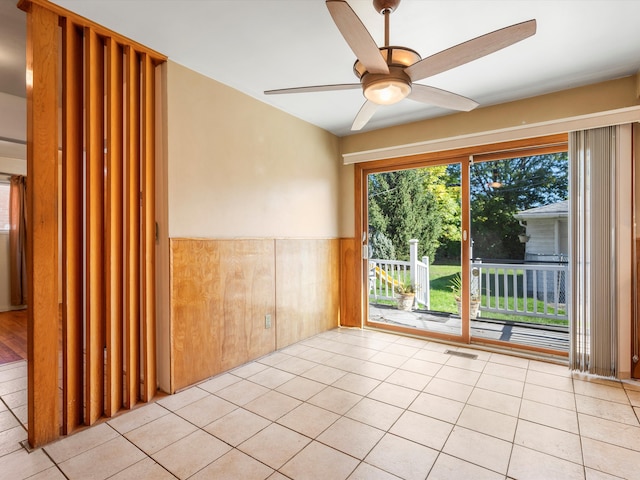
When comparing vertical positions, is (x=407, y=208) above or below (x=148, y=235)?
above

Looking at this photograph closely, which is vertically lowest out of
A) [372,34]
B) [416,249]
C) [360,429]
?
[360,429]

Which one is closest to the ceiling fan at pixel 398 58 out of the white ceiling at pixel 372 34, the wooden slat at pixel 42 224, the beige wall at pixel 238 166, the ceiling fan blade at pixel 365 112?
the ceiling fan blade at pixel 365 112

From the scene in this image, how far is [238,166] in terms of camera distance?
3.00 m

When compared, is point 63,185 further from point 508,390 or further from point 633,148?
point 633,148

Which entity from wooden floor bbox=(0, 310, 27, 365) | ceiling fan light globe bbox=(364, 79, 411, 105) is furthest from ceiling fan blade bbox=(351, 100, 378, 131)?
wooden floor bbox=(0, 310, 27, 365)

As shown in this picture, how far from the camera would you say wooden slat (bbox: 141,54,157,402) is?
2377mm

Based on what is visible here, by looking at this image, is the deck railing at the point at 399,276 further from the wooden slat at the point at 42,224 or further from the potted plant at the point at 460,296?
the wooden slat at the point at 42,224

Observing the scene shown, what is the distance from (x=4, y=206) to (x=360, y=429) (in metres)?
6.65

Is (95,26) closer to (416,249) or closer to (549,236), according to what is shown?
(416,249)

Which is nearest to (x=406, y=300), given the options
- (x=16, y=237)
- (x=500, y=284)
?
(x=500, y=284)

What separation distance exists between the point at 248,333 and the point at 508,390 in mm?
2208

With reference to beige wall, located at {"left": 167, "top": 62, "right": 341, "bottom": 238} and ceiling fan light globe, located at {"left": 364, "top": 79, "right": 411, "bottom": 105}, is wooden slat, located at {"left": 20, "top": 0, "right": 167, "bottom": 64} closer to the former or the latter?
beige wall, located at {"left": 167, "top": 62, "right": 341, "bottom": 238}

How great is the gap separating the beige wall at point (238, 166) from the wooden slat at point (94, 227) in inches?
17.2

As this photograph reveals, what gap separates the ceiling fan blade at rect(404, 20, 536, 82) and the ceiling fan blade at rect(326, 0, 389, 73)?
20cm
